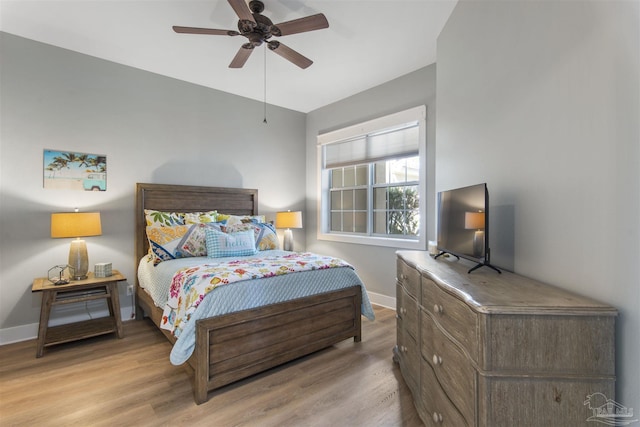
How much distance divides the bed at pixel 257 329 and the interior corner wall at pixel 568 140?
145cm

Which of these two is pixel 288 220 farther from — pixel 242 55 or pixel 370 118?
pixel 242 55

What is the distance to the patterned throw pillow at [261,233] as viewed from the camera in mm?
3344

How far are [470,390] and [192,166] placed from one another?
3.68 metres

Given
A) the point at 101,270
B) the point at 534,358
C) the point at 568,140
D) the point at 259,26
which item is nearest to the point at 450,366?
the point at 534,358

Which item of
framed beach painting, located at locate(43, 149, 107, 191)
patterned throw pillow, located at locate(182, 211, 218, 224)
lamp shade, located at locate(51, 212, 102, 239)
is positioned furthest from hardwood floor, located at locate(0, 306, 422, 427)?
framed beach painting, located at locate(43, 149, 107, 191)

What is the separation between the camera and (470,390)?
3.54 ft

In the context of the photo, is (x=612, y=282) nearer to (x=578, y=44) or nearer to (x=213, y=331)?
(x=578, y=44)

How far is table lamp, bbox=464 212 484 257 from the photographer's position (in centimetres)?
153

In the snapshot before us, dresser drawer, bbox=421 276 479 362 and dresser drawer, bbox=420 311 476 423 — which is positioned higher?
dresser drawer, bbox=421 276 479 362

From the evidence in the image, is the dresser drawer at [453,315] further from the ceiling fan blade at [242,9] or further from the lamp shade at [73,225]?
the lamp shade at [73,225]

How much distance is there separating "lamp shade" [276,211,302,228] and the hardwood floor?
6.79ft

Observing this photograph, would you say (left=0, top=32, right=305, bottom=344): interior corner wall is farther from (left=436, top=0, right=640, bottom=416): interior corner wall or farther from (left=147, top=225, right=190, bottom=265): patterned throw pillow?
(left=436, top=0, right=640, bottom=416): interior corner wall

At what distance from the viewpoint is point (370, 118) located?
3.90 m

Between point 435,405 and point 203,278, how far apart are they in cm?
155
